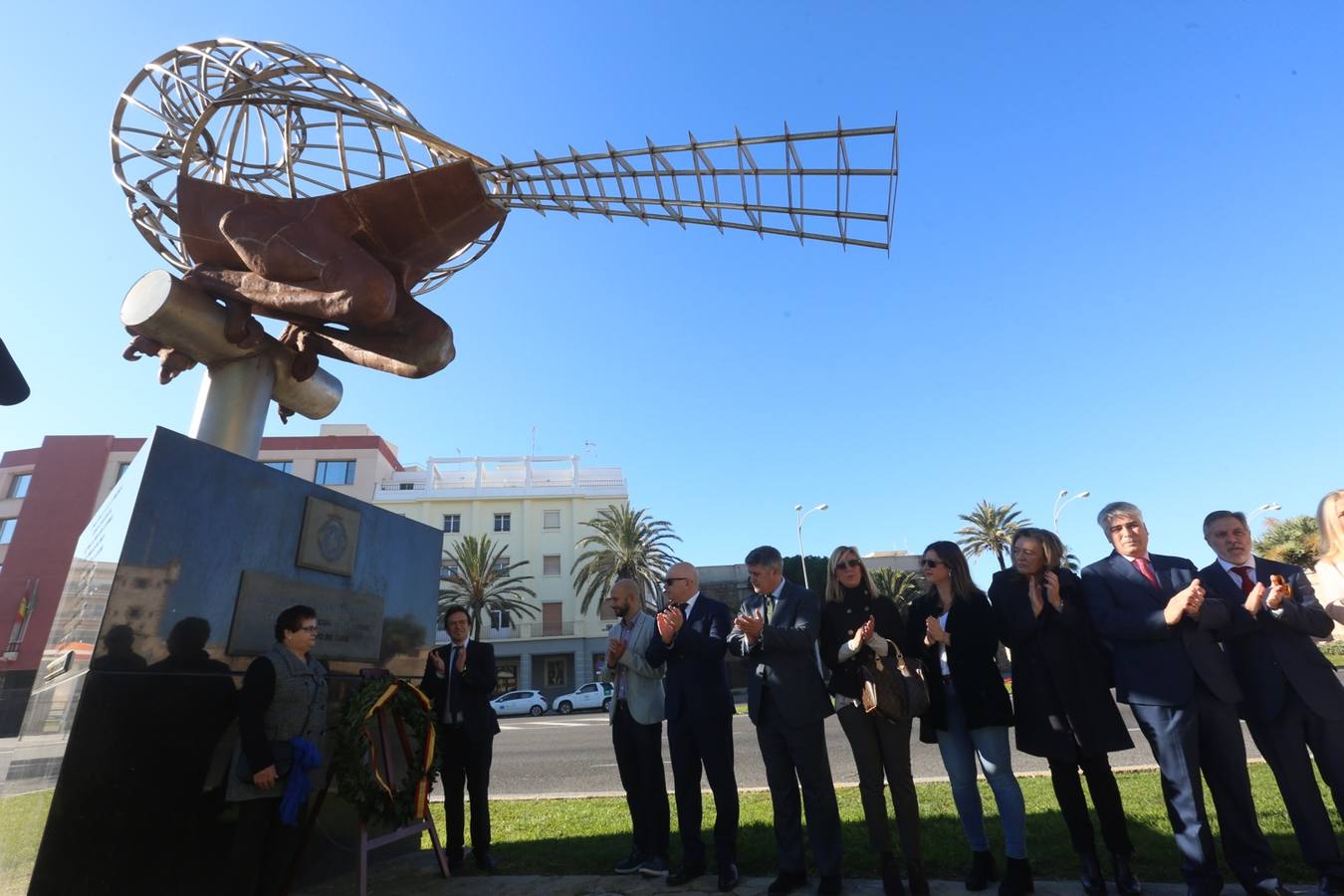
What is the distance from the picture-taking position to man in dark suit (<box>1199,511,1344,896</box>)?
3.69 meters

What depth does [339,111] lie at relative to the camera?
609 cm

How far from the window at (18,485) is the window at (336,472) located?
1694cm

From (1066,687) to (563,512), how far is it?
4525 centimetres

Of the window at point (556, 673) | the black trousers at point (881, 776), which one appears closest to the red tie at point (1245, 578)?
the black trousers at point (881, 776)

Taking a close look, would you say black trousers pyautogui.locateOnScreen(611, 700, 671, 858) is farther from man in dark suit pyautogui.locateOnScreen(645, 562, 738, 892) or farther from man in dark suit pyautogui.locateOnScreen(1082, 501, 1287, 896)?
man in dark suit pyautogui.locateOnScreen(1082, 501, 1287, 896)

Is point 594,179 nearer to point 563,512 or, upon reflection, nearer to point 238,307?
point 238,307

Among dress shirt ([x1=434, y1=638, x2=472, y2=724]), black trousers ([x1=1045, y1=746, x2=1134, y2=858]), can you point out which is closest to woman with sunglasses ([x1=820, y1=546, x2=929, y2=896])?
black trousers ([x1=1045, y1=746, x2=1134, y2=858])

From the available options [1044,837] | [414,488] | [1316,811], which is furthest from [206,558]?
[414,488]

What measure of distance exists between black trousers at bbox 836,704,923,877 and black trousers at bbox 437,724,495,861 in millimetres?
2770

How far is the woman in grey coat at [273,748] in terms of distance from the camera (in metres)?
3.88

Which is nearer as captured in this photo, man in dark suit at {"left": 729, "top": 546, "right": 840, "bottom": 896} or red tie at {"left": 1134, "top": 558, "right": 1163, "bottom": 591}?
red tie at {"left": 1134, "top": 558, "right": 1163, "bottom": 591}

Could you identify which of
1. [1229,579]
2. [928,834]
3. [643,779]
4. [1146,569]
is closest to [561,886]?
[643,779]

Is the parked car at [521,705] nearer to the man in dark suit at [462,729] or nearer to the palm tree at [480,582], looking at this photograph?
the palm tree at [480,582]

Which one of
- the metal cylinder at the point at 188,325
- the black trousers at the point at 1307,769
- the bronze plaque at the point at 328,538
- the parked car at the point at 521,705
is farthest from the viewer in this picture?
the parked car at the point at 521,705
